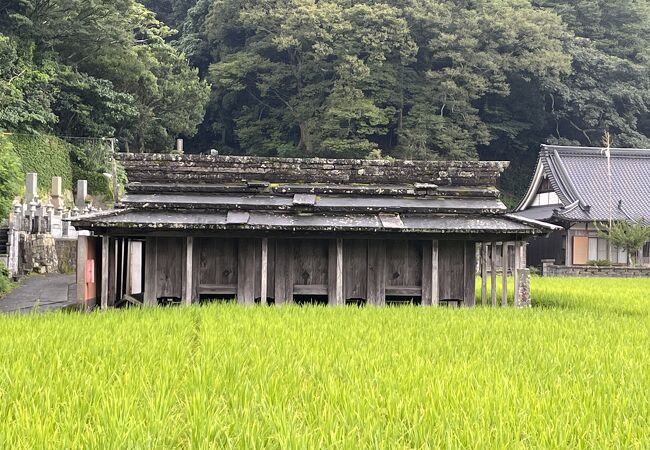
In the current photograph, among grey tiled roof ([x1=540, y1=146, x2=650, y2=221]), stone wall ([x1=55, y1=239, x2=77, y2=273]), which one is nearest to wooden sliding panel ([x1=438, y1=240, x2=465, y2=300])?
stone wall ([x1=55, y1=239, x2=77, y2=273])

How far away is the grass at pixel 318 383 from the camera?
3646 mm

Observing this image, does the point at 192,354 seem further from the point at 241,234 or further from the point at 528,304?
the point at 528,304

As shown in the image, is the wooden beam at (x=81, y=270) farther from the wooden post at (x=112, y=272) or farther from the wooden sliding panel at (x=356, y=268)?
the wooden sliding panel at (x=356, y=268)

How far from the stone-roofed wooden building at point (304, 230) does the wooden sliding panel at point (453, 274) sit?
0.07 ft

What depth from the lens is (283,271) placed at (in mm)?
12711

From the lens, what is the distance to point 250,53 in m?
42.1

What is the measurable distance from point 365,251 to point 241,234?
269 cm

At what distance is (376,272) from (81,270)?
5.66m

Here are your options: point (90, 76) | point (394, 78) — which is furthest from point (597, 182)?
point (90, 76)

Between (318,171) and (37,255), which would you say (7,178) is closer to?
(37,255)

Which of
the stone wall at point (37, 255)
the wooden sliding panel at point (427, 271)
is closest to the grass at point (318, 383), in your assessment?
the wooden sliding panel at point (427, 271)

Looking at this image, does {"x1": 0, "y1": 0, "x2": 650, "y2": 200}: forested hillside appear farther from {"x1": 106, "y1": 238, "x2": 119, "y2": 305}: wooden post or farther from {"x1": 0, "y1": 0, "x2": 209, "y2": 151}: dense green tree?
{"x1": 106, "y1": 238, "x2": 119, "y2": 305}: wooden post

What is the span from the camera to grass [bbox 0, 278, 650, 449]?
3.65 m

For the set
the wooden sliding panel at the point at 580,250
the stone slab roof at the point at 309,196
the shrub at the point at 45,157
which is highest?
the shrub at the point at 45,157
